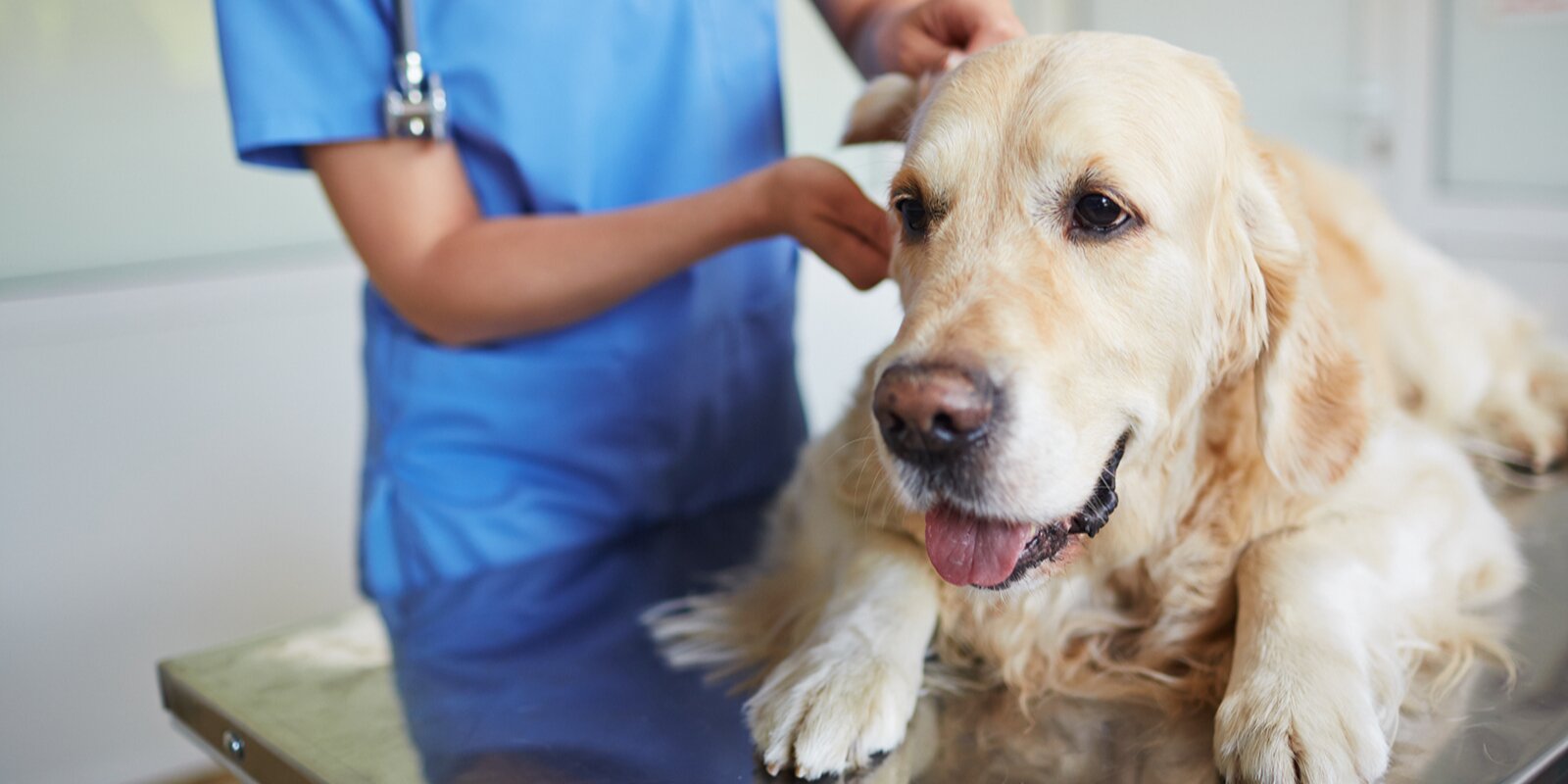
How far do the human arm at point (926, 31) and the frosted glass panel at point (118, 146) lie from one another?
213 cm

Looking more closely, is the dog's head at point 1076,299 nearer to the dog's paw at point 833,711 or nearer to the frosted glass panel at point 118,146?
the dog's paw at point 833,711

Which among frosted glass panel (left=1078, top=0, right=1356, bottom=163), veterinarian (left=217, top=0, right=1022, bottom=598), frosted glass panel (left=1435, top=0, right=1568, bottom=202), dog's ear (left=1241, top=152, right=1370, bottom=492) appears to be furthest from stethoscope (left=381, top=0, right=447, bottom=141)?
frosted glass panel (left=1435, top=0, right=1568, bottom=202)

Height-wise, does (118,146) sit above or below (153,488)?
above

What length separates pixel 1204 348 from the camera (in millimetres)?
1218

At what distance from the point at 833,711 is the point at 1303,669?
0.39 meters

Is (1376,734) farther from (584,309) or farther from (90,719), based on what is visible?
(90,719)

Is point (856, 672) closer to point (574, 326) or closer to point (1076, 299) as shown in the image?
point (1076, 299)

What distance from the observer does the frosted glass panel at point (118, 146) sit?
2953 mm

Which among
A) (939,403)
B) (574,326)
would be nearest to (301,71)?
(574,326)

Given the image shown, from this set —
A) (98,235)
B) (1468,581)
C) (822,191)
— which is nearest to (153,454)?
(98,235)

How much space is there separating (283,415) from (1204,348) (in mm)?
2714

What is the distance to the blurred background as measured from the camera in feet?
9.81

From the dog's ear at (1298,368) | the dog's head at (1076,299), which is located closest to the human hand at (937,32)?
the dog's head at (1076,299)

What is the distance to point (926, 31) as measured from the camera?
1537 millimetres
